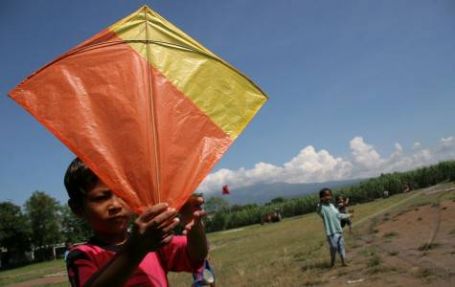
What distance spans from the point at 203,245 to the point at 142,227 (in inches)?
31.9

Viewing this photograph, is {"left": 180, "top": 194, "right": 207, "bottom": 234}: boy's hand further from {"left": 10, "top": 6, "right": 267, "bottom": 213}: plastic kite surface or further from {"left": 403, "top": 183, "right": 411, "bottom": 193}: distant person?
{"left": 403, "top": 183, "right": 411, "bottom": 193}: distant person

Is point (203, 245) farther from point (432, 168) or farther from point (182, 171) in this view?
point (432, 168)

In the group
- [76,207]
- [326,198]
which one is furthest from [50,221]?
[76,207]

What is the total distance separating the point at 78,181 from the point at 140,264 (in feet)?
1.75

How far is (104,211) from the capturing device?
2139 millimetres

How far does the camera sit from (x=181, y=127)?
6.40 ft

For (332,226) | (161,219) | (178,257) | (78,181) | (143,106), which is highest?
(143,106)

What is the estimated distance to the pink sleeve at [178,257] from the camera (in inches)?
91.6

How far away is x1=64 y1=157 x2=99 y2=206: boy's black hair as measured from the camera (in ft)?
7.17

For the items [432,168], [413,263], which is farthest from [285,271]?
[432,168]

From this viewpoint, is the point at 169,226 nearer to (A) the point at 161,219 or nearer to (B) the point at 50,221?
(A) the point at 161,219

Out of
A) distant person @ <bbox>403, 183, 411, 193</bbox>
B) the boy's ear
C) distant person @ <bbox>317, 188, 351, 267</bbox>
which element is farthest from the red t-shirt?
distant person @ <bbox>403, 183, 411, 193</bbox>

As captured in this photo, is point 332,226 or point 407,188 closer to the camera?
point 332,226

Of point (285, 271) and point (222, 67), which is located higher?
point (222, 67)
